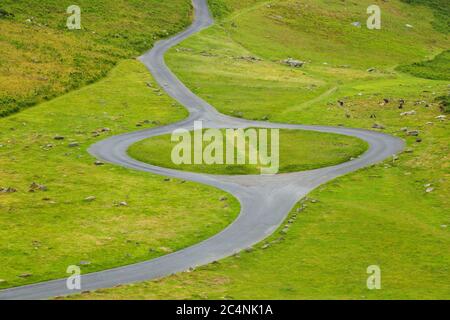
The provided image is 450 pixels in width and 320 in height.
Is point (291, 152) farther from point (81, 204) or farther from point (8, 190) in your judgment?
point (8, 190)

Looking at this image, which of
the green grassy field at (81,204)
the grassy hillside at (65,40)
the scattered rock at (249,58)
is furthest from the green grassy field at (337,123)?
the grassy hillside at (65,40)

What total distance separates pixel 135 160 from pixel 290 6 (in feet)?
354

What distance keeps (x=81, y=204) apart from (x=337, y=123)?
4666 centimetres

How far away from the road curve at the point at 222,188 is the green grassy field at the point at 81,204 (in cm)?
142

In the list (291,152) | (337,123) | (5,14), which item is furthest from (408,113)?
(5,14)

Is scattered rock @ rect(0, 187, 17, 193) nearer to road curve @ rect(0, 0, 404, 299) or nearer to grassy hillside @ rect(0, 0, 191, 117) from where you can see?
road curve @ rect(0, 0, 404, 299)

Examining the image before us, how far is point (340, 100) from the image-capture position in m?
122

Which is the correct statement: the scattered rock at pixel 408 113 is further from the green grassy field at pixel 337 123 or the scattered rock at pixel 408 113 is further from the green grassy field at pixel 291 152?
the green grassy field at pixel 291 152

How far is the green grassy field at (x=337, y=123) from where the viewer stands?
56.8 meters

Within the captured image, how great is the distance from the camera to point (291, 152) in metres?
94.1

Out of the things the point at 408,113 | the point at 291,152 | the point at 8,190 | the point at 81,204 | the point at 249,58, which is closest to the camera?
the point at 81,204

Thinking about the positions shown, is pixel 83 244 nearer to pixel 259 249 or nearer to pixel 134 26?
pixel 259 249
